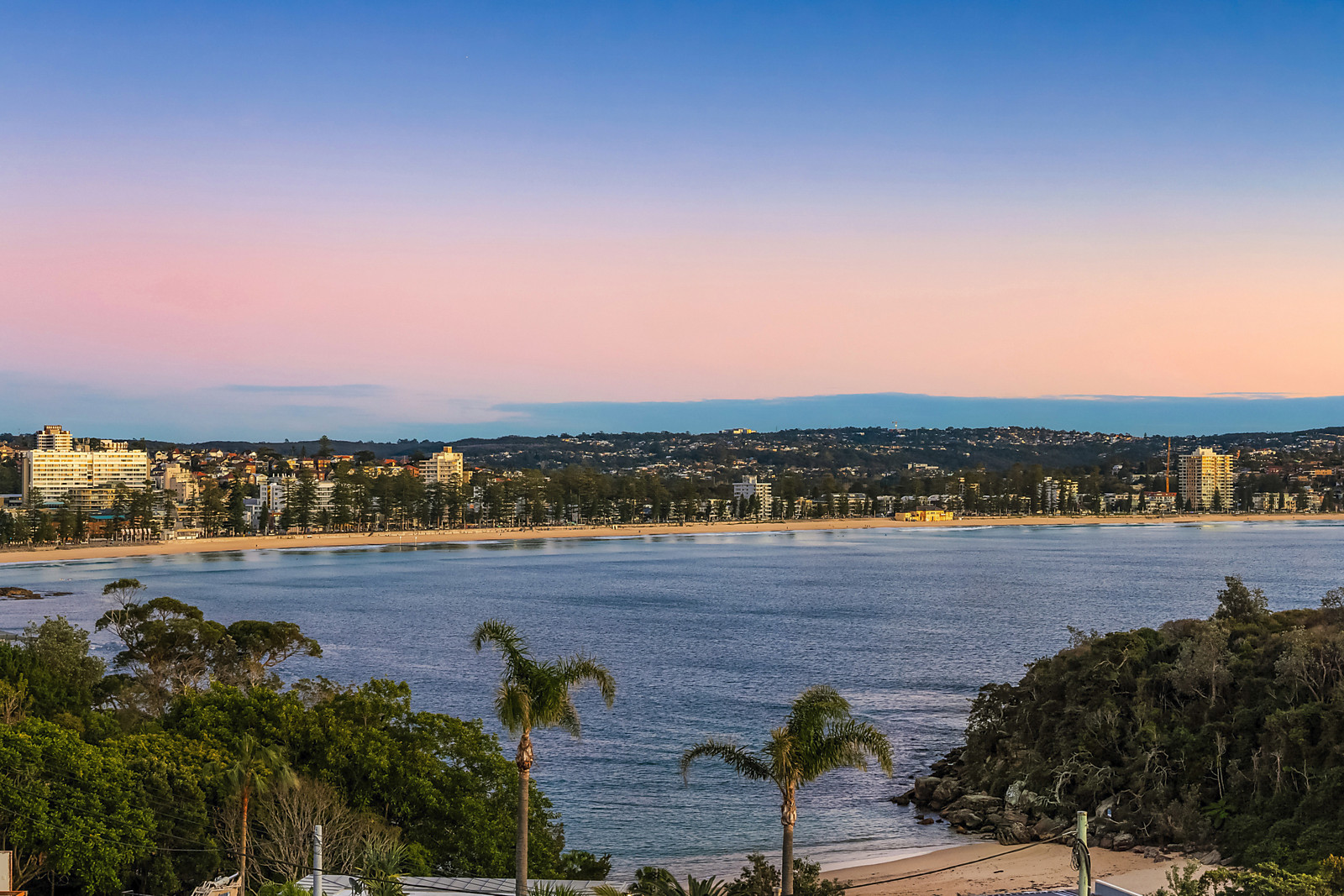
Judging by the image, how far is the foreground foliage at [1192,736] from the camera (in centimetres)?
1928

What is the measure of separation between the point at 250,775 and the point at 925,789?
15299mm

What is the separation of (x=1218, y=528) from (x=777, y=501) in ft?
225

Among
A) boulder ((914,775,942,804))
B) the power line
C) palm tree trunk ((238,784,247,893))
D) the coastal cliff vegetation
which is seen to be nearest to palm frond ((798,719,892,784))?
the power line

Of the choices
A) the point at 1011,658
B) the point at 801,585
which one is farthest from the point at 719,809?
the point at 801,585

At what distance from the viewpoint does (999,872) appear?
19609 millimetres

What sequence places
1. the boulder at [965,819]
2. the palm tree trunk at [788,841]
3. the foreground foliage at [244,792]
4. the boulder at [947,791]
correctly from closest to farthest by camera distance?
the palm tree trunk at [788,841]
the foreground foliage at [244,792]
the boulder at [965,819]
the boulder at [947,791]

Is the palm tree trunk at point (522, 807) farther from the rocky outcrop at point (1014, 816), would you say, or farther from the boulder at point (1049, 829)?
the boulder at point (1049, 829)

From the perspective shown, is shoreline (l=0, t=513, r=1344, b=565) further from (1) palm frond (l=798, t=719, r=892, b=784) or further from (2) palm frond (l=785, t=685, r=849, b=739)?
(1) palm frond (l=798, t=719, r=892, b=784)

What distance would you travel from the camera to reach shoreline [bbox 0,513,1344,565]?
11319 cm

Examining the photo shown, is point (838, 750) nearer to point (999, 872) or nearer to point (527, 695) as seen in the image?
point (527, 695)

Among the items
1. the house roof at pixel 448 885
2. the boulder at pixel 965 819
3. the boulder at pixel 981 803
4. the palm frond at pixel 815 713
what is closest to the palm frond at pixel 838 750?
the palm frond at pixel 815 713

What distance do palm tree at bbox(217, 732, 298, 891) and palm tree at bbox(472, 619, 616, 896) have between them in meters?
2.81

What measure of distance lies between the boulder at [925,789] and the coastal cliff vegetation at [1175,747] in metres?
0.03

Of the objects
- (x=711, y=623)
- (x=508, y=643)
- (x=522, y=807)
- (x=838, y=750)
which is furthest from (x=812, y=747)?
(x=711, y=623)
